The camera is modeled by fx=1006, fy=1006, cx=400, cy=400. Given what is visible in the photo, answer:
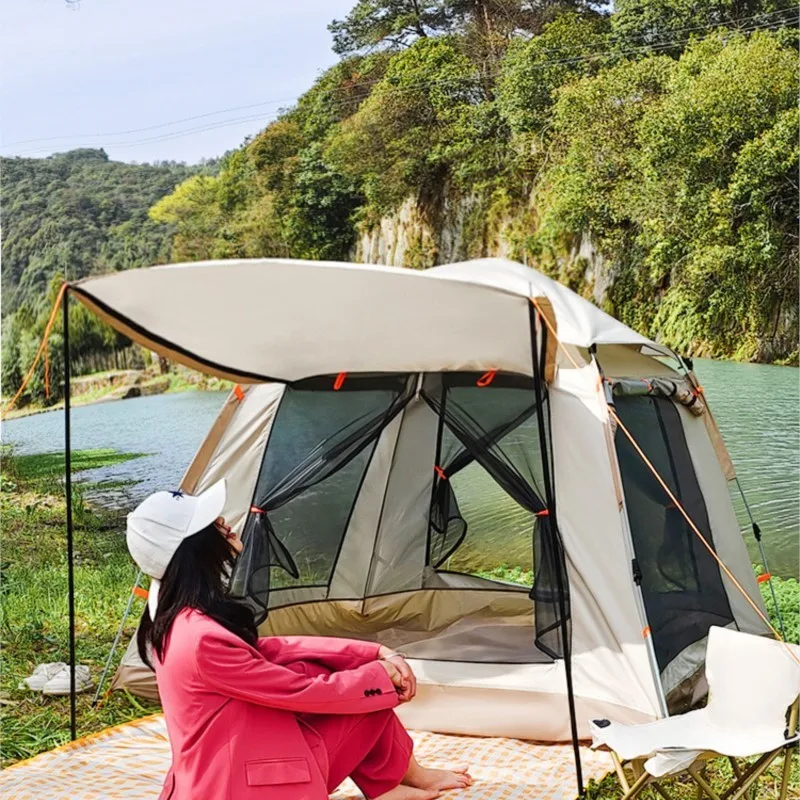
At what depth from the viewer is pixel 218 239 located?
576 inches

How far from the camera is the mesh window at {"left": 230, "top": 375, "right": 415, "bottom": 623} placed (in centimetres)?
389

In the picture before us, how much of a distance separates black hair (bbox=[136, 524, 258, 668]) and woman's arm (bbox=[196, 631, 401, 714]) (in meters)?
0.07

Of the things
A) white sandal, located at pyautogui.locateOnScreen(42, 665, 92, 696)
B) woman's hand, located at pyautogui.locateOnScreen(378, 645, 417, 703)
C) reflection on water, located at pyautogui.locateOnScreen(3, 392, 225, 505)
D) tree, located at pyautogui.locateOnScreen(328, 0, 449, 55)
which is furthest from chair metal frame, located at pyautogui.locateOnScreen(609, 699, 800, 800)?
tree, located at pyautogui.locateOnScreen(328, 0, 449, 55)

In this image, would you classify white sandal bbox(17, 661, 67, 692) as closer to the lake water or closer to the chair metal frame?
the lake water

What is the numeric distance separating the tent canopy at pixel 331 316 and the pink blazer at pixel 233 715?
0.91 metres

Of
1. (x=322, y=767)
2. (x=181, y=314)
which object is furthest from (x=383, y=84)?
(x=322, y=767)

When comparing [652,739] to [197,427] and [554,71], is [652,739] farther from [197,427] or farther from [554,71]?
[554,71]

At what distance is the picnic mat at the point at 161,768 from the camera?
288cm

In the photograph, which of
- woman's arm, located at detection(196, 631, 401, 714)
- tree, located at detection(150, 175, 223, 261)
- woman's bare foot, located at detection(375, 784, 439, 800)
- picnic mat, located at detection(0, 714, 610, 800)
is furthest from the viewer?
tree, located at detection(150, 175, 223, 261)

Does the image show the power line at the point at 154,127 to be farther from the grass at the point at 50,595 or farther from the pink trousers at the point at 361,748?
Answer: the pink trousers at the point at 361,748

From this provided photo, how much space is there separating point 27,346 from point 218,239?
10.1ft

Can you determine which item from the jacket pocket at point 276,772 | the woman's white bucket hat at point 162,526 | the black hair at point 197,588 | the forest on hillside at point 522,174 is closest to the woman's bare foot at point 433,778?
the jacket pocket at point 276,772

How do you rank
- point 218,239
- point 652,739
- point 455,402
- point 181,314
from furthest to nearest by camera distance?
point 218,239, point 455,402, point 181,314, point 652,739

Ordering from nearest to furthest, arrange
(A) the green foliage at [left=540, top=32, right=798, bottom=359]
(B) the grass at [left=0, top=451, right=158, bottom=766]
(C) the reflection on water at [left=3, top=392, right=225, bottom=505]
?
(B) the grass at [left=0, top=451, right=158, bottom=766] → (A) the green foliage at [left=540, top=32, right=798, bottom=359] → (C) the reflection on water at [left=3, top=392, right=225, bottom=505]
